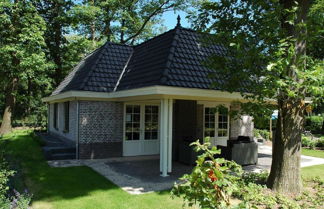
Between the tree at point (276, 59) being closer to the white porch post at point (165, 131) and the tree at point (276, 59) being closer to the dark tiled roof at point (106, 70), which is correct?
the white porch post at point (165, 131)

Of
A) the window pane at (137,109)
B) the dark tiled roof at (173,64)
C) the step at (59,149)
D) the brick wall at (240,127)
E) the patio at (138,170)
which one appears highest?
the dark tiled roof at (173,64)

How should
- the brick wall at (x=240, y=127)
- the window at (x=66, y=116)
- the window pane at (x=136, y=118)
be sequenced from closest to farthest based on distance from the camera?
the window pane at (x=136, y=118) → the window at (x=66, y=116) → the brick wall at (x=240, y=127)

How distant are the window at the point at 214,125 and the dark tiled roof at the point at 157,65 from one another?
3.11 m

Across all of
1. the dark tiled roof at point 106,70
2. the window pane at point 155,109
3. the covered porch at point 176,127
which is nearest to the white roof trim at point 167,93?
the dark tiled roof at point 106,70

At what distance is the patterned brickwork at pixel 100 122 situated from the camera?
10891 millimetres

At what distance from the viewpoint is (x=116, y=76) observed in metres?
11.9

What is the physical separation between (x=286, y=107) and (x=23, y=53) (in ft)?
56.3

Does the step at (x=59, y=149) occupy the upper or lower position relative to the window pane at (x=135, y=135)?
lower

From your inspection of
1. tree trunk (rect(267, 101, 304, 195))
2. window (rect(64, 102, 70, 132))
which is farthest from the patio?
window (rect(64, 102, 70, 132))

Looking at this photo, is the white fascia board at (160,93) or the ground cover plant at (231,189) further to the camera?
the white fascia board at (160,93)

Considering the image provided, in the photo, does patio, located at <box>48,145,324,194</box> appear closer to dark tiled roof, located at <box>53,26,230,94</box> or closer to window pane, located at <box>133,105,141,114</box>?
window pane, located at <box>133,105,141,114</box>

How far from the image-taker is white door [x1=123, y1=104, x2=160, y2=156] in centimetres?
1180

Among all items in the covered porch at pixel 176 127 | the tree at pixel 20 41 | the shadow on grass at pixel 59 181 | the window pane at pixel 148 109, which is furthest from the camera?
the tree at pixel 20 41

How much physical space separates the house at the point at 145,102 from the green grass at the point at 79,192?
2015 mm
